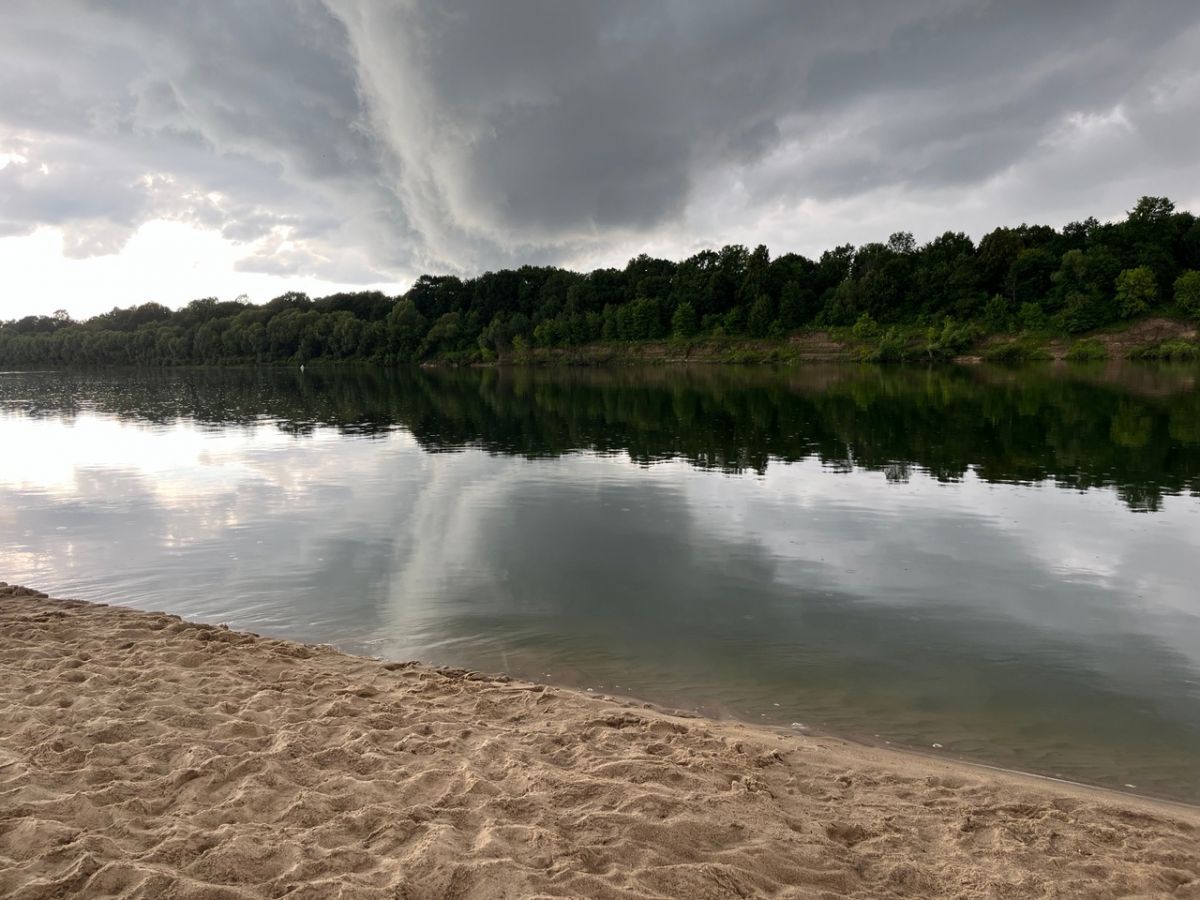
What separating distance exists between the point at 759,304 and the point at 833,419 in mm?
84672

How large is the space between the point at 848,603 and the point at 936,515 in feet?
20.7

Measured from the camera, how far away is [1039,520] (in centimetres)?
1487

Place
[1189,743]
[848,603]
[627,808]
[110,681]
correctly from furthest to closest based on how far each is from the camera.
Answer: [848,603]
[110,681]
[1189,743]
[627,808]

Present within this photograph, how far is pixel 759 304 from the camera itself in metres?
113

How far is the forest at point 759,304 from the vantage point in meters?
87.6

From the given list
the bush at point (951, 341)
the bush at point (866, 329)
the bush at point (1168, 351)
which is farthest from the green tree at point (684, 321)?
the bush at point (1168, 351)

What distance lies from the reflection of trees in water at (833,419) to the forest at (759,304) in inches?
1245

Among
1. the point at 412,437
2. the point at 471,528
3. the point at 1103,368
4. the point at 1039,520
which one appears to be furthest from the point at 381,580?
the point at 1103,368

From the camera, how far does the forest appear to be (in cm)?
8756

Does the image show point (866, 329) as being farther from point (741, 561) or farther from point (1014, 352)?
point (741, 561)

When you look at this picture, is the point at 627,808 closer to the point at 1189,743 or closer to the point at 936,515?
the point at 1189,743

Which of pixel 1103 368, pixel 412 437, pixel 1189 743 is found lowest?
pixel 1189 743

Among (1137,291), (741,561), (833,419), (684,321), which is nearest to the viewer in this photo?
(741,561)

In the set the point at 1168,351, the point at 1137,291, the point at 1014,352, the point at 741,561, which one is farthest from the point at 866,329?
the point at 741,561
